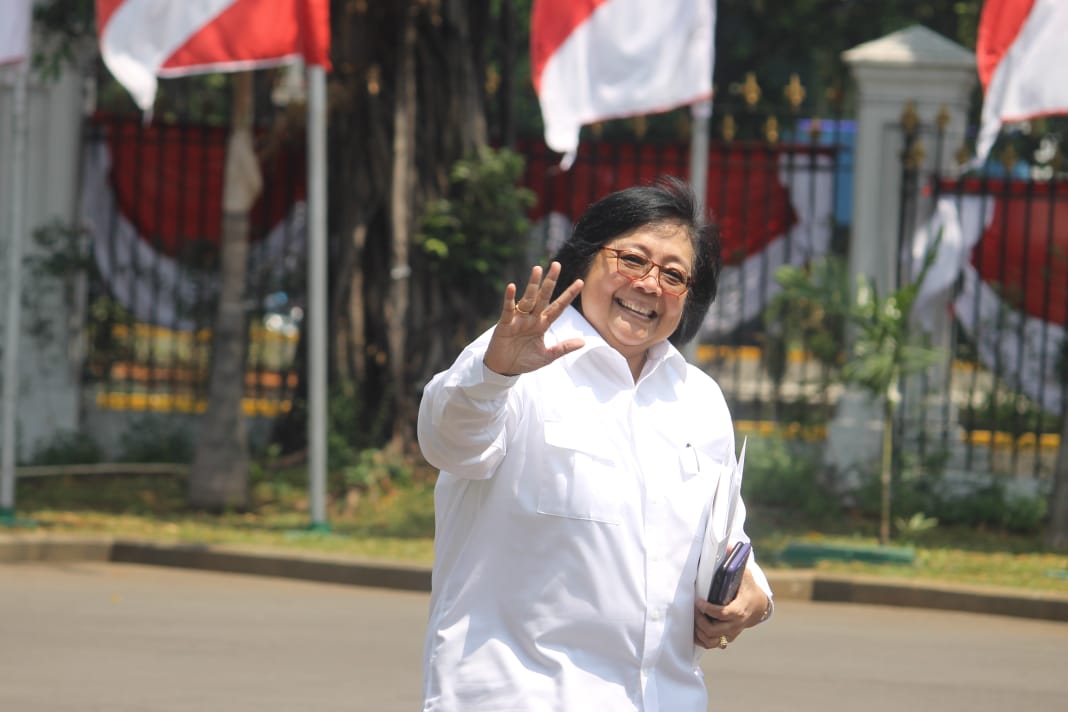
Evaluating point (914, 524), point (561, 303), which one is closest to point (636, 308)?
point (561, 303)

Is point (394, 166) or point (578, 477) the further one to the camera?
point (394, 166)

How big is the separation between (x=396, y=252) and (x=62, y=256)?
2.64m

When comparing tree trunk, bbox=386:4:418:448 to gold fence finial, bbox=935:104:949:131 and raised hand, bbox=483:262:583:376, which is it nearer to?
gold fence finial, bbox=935:104:949:131

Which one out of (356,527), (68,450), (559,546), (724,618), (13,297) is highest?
(13,297)

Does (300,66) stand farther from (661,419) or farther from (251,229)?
(661,419)

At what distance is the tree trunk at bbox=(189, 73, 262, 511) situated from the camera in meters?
11.9

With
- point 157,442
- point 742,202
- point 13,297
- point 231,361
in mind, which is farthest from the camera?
point 157,442

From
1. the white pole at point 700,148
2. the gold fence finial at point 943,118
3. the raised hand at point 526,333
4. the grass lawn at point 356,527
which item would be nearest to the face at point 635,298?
the raised hand at point 526,333

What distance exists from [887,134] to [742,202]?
1.41 metres

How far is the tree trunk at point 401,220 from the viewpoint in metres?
13.2

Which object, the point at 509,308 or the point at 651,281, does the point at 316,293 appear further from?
the point at 509,308

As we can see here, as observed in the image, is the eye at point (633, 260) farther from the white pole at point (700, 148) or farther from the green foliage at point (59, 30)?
the green foliage at point (59, 30)

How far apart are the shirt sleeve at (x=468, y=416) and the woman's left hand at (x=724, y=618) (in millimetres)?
511

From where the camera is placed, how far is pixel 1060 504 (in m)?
11.3
